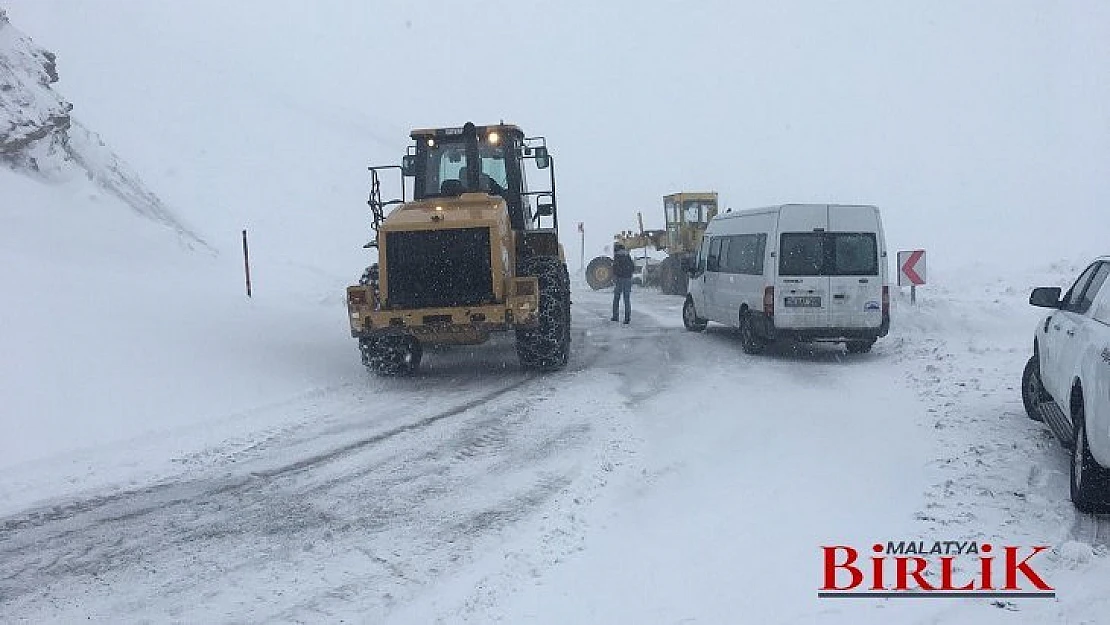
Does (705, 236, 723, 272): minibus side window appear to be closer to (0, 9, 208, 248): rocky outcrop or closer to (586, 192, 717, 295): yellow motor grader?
(0, 9, 208, 248): rocky outcrop

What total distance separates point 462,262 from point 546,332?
1468 millimetres

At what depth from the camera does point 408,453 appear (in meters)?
7.22

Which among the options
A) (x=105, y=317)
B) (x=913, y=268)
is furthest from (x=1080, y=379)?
(x=913, y=268)

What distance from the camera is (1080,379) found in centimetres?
573

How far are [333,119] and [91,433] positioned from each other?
5906 centimetres

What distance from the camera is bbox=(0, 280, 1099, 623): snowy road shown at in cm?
420

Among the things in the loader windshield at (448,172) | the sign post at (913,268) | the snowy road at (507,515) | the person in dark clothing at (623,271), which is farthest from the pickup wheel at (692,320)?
the snowy road at (507,515)

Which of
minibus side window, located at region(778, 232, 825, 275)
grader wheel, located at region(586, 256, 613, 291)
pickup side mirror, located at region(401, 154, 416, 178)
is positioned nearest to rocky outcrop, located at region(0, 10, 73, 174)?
pickup side mirror, located at region(401, 154, 416, 178)

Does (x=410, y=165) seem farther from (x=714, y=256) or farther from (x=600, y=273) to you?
(x=600, y=273)

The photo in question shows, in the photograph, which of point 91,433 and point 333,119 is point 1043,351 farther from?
point 333,119

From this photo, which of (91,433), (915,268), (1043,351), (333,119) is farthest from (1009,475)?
(333,119)

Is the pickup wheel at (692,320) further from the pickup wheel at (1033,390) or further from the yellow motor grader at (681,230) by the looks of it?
the yellow motor grader at (681,230)

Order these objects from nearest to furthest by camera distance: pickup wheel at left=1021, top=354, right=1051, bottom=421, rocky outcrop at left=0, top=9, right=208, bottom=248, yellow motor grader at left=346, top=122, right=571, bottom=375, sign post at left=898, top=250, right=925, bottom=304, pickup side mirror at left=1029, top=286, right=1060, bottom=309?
1. pickup side mirror at left=1029, top=286, right=1060, bottom=309
2. pickup wheel at left=1021, top=354, right=1051, bottom=421
3. yellow motor grader at left=346, top=122, right=571, bottom=375
4. rocky outcrop at left=0, top=9, right=208, bottom=248
5. sign post at left=898, top=250, right=925, bottom=304

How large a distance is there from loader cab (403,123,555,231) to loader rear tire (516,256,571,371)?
47.3 inches
